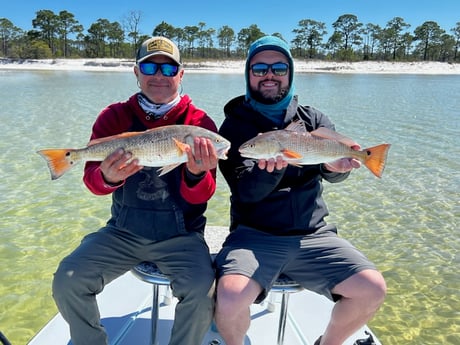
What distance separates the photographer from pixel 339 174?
334cm

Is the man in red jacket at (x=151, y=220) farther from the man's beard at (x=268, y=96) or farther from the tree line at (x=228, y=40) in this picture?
the tree line at (x=228, y=40)

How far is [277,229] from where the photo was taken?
127 inches

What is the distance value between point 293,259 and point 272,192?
0.56 meters

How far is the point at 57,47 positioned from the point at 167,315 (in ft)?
326

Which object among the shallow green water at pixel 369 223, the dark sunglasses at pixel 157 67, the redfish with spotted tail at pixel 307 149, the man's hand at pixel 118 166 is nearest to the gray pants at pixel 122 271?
the man's hand at pixel 118 166

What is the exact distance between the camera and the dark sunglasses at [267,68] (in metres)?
3.52

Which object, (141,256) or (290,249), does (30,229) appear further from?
(290,249)

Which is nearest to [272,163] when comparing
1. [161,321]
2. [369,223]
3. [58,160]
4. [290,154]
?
[290,154]

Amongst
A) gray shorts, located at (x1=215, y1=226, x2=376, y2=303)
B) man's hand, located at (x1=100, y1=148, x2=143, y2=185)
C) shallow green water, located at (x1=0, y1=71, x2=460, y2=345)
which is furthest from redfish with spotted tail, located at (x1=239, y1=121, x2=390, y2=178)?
shallow green water, located at (x1=0, y1=71, x2=460, y2=345)

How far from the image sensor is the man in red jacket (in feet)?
8.66

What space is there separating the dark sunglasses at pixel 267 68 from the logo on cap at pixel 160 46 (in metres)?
0.75

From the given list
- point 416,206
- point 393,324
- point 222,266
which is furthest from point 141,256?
point 416,206

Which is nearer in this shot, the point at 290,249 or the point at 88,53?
the point at 290,249

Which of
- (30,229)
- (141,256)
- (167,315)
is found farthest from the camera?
(30,229)
